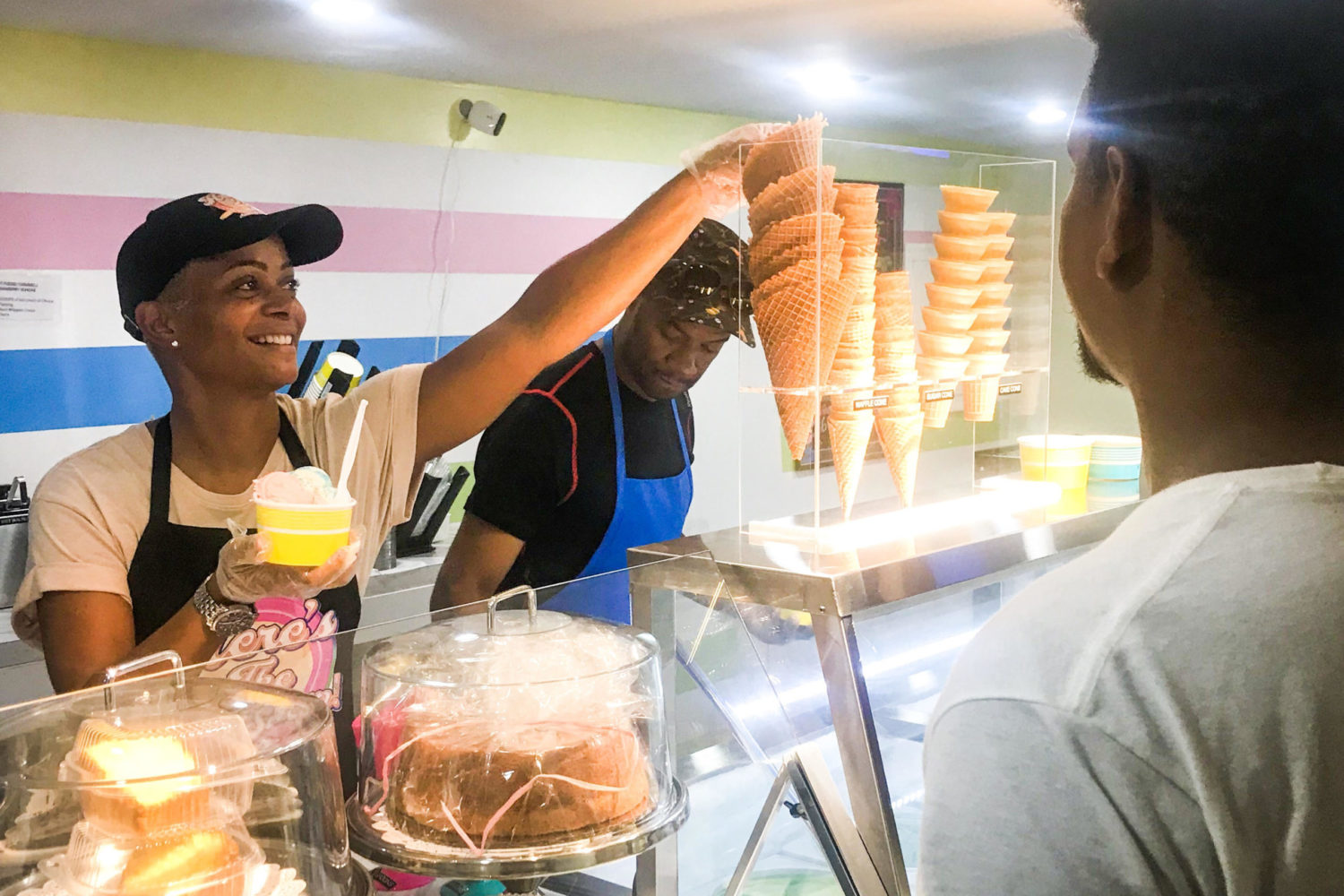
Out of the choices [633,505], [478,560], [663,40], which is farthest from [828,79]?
[478,560]

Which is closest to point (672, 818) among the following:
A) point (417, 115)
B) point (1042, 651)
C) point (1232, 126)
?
point (1042, 651)

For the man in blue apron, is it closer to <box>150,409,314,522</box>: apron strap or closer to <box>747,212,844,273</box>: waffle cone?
<box>150,409,314,522</box>: apron strap

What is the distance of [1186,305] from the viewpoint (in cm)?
88

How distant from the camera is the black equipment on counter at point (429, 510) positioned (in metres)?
3.94

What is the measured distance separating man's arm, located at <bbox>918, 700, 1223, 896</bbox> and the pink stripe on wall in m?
3.17

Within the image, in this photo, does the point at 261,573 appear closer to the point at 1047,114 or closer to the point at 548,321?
the point at 548,321

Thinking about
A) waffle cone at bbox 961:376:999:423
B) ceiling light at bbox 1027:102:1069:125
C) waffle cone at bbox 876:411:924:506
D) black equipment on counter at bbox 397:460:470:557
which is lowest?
black equipment on counter at bbox 397:460:470:557

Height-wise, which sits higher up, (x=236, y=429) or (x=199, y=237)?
(x=199, y=237)

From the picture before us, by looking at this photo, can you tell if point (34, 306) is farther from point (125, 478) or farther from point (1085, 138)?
point (1085, 138)

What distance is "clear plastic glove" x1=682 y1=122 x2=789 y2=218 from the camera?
2.20 metres

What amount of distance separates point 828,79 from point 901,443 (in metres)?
2.93

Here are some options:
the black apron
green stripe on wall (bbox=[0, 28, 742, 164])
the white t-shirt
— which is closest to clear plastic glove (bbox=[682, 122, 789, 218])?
the black apron

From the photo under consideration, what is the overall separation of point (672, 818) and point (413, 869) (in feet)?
0.96

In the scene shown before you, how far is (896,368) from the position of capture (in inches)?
77.5
